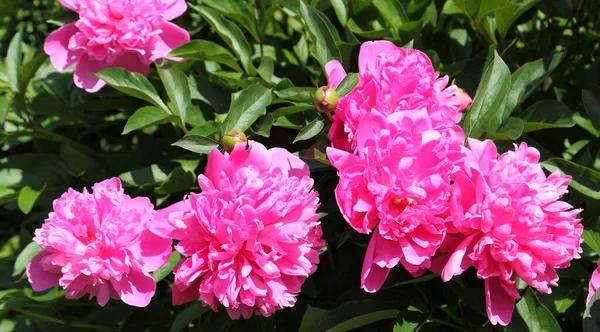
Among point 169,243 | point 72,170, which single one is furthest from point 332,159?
point 72,170

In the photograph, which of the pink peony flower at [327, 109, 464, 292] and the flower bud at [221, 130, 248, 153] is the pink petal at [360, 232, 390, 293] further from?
the flower bud at [221, 130, 248, 153]

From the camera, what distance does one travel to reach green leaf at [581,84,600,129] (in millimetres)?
1212

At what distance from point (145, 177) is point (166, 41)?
0.83ft

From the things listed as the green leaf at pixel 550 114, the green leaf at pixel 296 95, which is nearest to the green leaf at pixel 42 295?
the green leaf at pixel 296 95

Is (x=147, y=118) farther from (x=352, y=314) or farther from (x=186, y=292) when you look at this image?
(x=352, y=314)

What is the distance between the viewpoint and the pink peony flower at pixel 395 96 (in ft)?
Result: 3.25

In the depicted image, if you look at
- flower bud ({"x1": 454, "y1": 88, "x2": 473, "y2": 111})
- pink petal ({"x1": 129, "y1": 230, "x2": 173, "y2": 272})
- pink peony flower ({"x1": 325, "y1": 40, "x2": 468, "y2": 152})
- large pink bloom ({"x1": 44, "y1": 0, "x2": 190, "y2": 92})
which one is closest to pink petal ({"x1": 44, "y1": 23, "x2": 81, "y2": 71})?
large pink bloom ({"x1": 44, "y1": 0, "x2": 190, "y2": 92})

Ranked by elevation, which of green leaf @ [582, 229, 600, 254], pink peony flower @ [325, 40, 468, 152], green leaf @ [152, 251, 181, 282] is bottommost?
green leaf @ [152, 251, 181, 282]

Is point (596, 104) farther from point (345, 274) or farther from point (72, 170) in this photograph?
point (72, 170)

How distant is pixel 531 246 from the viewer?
0.91m

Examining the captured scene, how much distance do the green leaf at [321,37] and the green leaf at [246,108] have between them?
12 centimetres

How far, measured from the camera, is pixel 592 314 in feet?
3.38

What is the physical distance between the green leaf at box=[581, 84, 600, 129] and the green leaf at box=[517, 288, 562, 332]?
33 cm

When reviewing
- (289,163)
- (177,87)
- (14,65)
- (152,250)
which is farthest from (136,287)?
(14,65)
